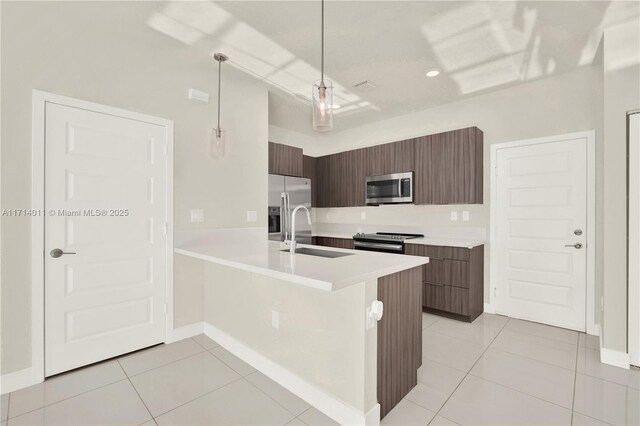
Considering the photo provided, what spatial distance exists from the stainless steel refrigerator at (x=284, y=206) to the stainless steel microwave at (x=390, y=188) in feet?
3.40

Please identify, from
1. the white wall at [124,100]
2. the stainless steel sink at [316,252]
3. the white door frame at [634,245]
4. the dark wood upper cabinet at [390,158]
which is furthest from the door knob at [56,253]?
the white door frame at [634,245]

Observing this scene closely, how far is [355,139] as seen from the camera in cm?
517

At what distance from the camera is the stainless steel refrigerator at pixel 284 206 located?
395 centimetres

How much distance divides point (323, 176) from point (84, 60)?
347 centimetres

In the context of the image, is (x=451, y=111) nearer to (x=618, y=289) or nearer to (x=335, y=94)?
(x=335, y=94)

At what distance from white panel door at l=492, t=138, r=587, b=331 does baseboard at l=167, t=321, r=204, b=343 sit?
3441 millimetres

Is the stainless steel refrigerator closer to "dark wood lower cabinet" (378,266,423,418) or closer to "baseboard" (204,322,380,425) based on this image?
"baseboard" (204,322,380,425)

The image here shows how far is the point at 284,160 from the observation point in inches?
165

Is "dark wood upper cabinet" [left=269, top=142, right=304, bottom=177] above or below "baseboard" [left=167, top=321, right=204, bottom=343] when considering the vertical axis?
above

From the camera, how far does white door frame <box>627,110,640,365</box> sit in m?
2.37

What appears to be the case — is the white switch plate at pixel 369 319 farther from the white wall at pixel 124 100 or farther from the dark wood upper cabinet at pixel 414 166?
the dark wood upper cabinet at pixel 414 166

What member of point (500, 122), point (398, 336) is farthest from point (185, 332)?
point (500, 122)

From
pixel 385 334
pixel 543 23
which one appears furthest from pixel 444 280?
pixel 543 23

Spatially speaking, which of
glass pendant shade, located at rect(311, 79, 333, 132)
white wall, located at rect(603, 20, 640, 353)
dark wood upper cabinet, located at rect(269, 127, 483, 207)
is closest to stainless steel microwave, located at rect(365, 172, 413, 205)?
dark wood upper cabinet, located at rect(269, 127, 483, 207)
